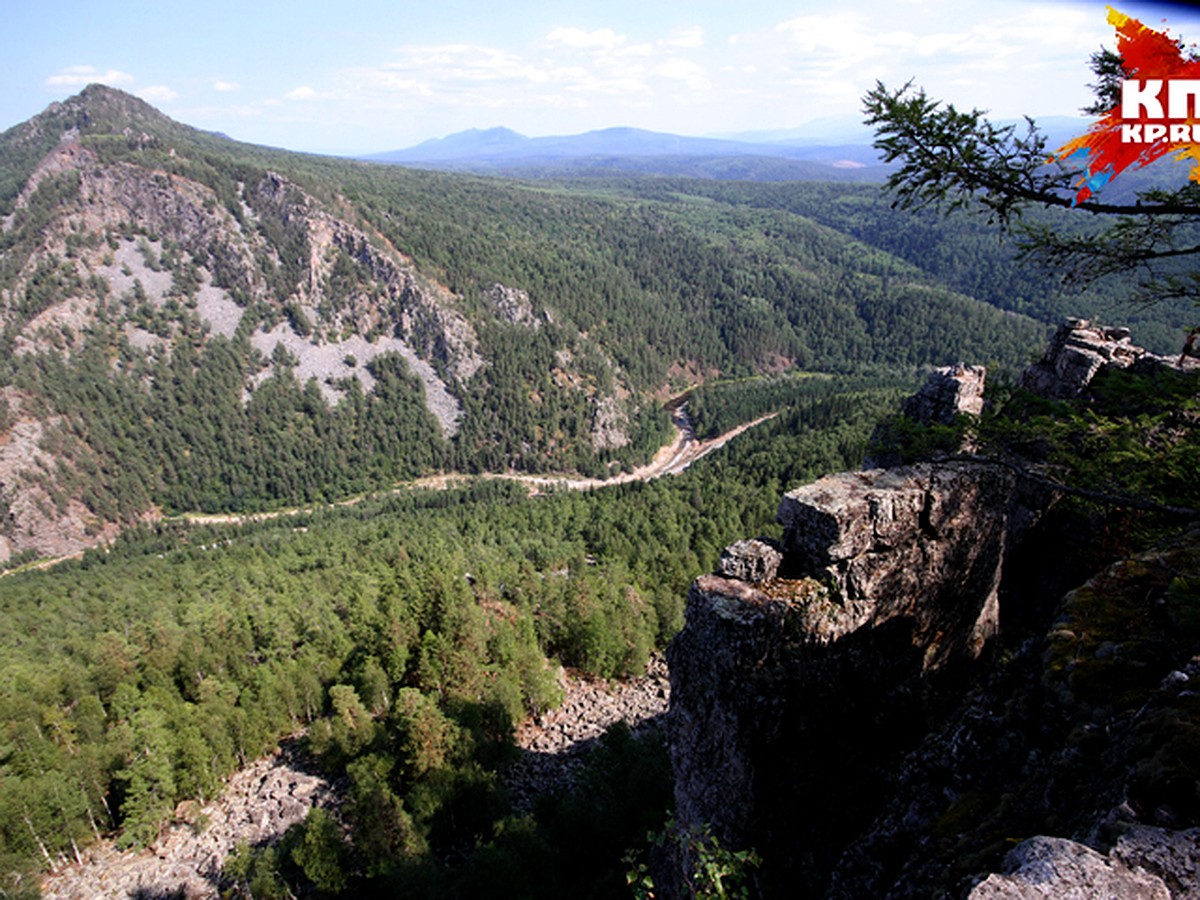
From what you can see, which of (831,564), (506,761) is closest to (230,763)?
(506,761)

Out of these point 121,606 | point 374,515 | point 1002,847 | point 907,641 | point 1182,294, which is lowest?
point 374,515

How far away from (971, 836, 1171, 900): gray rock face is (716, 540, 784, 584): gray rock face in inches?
336

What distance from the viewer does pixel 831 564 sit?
14.1m

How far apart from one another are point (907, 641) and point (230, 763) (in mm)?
41754

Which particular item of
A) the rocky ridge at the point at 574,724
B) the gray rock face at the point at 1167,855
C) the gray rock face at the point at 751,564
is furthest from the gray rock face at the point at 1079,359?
the rocky ridge at the point at 574,724

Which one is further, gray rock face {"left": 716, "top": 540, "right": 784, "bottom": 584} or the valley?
gray rock face {"left": 716, "top": 540, "right": 784, "bottom": 584}

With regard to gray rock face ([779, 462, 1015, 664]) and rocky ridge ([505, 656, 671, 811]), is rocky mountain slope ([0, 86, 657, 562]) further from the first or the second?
gray rock face ([779, 462, 1015, 664])

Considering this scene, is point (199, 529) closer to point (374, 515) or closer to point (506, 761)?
point (374, 515)

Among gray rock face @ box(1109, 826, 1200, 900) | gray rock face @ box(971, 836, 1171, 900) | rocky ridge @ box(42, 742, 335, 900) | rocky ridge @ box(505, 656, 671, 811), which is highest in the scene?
gray rock face @ box(1109, 826, 1200, 900)

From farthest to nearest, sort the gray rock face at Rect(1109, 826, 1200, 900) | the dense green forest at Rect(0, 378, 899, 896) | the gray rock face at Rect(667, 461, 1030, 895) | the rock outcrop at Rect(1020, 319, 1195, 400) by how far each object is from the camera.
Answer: the dense green forest at Rect(0, 378, 899, 896)
the rock outcrop at Rect(1020, 319, 1195, 400)
the gray rock face at Rect(667, 461, 1030, 895)
the gray rock face at Rect(1109, 826, 1200, 900)

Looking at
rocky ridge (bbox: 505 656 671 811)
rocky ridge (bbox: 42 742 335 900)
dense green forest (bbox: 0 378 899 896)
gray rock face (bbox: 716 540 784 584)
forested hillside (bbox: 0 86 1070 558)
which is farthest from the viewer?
forested hillside (bbox: 0 86 1070 558)

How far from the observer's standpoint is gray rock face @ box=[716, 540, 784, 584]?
1433 centimetres

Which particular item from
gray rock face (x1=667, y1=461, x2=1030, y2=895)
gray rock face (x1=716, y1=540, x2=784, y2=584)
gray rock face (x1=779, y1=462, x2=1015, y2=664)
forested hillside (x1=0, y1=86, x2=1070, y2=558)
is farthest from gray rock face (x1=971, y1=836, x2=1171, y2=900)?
forested hillside (x1=0, y1=86, x2=1070, y2=558)

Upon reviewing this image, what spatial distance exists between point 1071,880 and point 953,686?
12.0 metres
